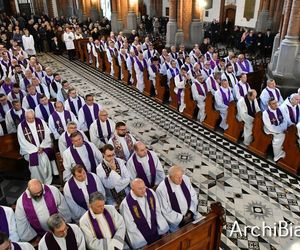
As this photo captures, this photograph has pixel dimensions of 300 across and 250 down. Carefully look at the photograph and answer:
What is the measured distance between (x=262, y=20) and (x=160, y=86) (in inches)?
403

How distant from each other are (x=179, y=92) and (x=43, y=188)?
216 inches

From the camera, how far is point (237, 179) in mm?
6008

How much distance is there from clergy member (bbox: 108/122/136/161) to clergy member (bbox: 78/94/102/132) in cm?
150

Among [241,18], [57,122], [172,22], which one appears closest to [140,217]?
[57,122]

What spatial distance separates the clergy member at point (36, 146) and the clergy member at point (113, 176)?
178cm

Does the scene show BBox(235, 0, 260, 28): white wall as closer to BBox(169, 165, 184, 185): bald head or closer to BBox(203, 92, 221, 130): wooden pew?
BBox(203, 92, 221, 130): wooden pew

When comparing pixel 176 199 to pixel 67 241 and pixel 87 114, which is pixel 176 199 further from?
pixel 87 114

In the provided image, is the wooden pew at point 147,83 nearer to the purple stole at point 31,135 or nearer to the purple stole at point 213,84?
the purple stole at point 213,84

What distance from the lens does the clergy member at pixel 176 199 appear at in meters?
4.12

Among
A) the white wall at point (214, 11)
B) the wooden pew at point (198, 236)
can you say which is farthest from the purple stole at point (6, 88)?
the white wall at point (214, 11)

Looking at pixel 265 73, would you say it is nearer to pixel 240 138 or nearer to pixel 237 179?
pixel 240 138

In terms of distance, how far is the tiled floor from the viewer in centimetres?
505

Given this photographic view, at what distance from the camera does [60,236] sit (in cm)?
343

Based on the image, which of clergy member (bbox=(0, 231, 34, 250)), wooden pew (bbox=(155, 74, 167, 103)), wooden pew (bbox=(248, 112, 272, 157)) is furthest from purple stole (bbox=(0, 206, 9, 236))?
wooden pew (bbox=(155, 74, 167, 103))
